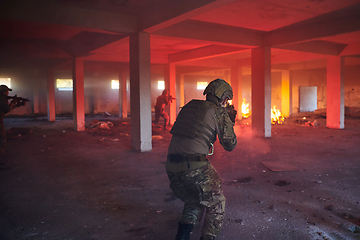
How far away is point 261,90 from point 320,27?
105 inches

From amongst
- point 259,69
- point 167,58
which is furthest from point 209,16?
point 167,58

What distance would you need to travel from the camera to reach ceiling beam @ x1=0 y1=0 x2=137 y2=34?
223 inches

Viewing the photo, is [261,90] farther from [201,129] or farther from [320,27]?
[201,129]

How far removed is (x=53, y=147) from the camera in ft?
26.6

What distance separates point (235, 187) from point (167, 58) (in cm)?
1033

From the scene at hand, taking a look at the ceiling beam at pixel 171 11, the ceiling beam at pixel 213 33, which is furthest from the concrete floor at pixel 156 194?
the ceiling beam at pixel 213 33

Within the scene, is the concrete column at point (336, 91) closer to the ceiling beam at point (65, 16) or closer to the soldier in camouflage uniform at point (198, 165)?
the ceiling beam at point (65, 16)

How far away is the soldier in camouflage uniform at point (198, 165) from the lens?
257 centimetres

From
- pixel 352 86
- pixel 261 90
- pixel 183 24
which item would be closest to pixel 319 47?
pixel 261 90

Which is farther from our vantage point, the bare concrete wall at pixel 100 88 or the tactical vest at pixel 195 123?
the bare concrete wall at pixel 100 88

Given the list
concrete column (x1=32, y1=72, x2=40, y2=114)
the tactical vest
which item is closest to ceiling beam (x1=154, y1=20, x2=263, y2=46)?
the tactical vest

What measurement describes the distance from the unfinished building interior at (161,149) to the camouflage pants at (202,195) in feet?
1.29

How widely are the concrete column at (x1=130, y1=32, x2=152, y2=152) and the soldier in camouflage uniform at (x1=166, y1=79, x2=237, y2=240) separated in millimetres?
4581

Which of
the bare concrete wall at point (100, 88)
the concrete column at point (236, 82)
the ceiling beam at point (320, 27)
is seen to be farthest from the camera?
the bare concrete wall at point (100, 88)
